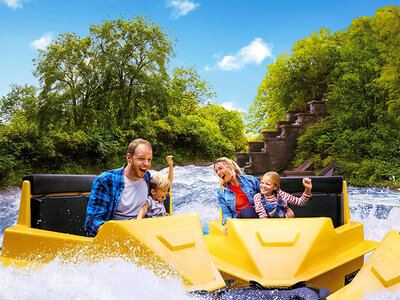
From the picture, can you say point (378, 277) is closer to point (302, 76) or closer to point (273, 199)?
point (273, 199)

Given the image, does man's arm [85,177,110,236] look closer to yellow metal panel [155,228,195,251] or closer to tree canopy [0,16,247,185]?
yellow metal panel [155,228,195,251]

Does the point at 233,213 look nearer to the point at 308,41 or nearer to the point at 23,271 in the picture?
the point at 23,271

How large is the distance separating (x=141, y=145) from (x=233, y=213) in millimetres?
990

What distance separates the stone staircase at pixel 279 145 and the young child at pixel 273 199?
403 inches

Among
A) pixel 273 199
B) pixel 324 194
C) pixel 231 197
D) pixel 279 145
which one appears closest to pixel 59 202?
pixel 231 197

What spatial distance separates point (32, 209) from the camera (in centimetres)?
263

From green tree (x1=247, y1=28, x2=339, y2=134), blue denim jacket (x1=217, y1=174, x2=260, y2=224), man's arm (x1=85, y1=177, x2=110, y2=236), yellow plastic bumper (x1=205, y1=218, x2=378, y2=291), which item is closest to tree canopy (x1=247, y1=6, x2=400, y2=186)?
green tree (x1=247, y1=28, x2=339, y2=134)

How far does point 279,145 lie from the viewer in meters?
13.3

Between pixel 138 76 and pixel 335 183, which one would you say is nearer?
pixel 335 183

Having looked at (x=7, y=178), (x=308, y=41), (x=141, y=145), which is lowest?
(x=7, y=178)

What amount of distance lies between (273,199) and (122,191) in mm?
1062

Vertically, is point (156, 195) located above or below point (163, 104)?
below

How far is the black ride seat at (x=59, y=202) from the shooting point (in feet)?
8.61

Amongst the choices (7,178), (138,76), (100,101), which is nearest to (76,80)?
(100,101)
